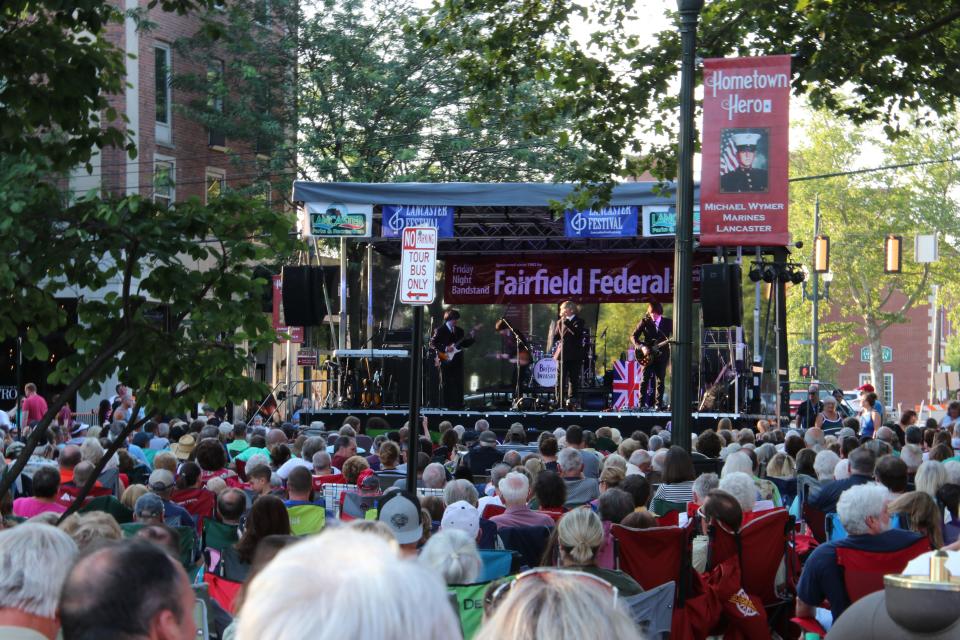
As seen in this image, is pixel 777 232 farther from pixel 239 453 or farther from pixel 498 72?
pixel 239 453

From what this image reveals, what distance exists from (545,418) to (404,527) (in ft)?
48.2

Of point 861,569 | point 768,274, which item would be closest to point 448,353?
point 768,274

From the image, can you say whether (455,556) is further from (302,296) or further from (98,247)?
(302,296)

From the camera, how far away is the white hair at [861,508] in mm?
6109

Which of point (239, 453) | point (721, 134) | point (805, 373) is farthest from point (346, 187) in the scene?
point (805, 373)

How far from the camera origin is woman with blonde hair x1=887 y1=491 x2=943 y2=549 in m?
6.70

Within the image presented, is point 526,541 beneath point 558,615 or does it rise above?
beneath

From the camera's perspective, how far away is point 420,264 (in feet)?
22.4

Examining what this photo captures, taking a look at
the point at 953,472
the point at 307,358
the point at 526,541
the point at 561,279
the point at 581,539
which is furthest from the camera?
the point at 561,279

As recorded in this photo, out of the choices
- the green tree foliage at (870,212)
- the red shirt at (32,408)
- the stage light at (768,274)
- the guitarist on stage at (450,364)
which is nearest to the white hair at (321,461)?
the red shirt at (32,408)

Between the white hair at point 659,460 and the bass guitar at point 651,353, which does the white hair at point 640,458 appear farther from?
the bass guitar at point 651,353

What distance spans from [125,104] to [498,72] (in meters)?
22.6

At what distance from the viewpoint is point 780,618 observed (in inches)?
289

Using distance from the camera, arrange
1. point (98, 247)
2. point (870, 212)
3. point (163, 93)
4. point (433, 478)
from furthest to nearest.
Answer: point (870, 212)
point (163, 93)
point (433, 478)
point (98, 247)
